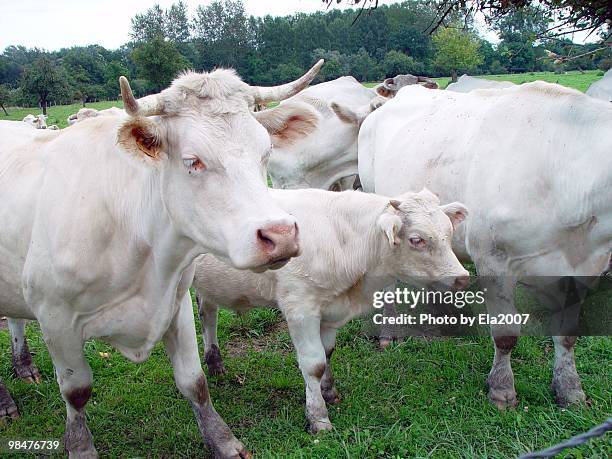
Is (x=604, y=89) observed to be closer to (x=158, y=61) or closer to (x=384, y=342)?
(x=384, y=342)

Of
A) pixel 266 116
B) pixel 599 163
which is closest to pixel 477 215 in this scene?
pixel 599 163

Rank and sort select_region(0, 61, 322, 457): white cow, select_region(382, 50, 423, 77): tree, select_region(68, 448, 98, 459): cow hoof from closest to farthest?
select_region(0, 61, 322, 457): white cow → select_region(68, 448, 98, 459): cow hoof → select_region(382, 50, 423, 77): tree

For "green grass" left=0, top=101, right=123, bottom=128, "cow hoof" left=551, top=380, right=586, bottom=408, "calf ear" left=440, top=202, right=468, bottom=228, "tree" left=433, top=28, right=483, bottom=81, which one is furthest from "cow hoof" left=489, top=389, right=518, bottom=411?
"tree" left=433, top=28, right=483, bottom=81

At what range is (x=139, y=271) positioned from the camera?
3.12 meters

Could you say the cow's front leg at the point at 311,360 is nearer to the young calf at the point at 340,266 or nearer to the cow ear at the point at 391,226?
the young calf at the point at 340,266

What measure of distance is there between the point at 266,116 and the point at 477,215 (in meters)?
2.00

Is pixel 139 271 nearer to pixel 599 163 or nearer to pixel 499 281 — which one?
pixel 499 281

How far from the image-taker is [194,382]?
12.1 feet

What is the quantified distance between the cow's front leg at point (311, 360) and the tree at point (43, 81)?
51.0 m

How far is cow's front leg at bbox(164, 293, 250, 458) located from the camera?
12.0 ft

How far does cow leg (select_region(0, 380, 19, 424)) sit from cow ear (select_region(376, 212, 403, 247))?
326cm

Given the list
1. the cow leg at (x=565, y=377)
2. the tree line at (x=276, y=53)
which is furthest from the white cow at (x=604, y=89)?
the tree line at (x=276, y=53)

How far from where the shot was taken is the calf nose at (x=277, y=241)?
7.28ft

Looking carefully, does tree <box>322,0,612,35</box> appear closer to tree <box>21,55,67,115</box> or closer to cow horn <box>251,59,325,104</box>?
cow horn <box>251,59,325,104</box>
